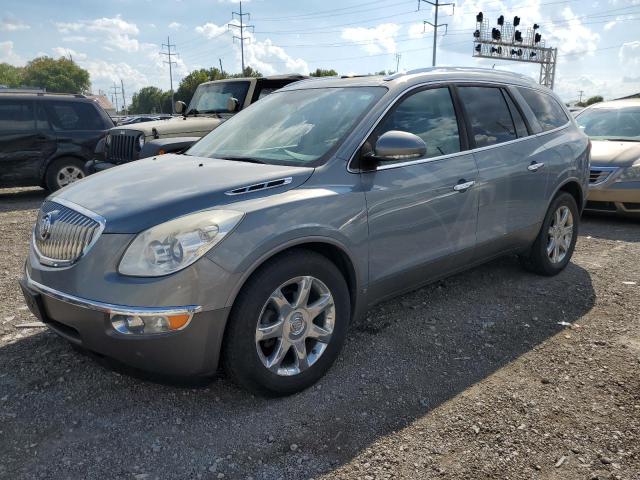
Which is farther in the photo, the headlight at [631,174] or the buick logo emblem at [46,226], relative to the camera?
the headlight at [631,174]

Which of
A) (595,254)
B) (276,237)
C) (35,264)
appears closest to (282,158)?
(276,237)

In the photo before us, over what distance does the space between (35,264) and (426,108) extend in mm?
2657

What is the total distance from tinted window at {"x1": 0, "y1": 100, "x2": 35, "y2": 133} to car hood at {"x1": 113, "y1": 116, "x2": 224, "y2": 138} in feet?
5.77

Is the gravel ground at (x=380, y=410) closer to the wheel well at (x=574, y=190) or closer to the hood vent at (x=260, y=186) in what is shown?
the hood vent at (x=260, y=186)

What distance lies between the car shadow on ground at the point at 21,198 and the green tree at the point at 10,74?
118801 mm

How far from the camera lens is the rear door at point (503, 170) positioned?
4082mm

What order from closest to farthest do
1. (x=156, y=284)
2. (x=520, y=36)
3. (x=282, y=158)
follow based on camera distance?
(x=156, y=284) → (x=282, y=158) → (x=520, y=36)

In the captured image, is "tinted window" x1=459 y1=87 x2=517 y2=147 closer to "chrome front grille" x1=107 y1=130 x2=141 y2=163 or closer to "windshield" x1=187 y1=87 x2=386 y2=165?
"windshield" x1=187 y1=87 x2=386 y2=165

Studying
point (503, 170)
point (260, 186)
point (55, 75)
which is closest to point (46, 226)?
point (260, 186)

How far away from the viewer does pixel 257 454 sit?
8.48ft

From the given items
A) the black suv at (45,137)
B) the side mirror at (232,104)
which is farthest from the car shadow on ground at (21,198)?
the side mirror at (232,104)

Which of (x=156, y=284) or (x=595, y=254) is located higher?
(x=156, y=284)

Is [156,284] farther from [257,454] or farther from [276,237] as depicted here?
[257,454]

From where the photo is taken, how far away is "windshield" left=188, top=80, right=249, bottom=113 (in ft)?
31.2
